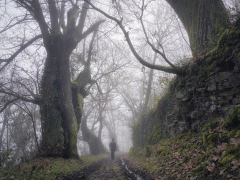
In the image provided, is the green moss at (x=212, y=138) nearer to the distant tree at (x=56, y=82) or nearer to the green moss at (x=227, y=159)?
the green moss at (x=227, y=159)

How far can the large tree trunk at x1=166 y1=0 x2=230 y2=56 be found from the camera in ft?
18.7

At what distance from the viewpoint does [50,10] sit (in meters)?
9.29

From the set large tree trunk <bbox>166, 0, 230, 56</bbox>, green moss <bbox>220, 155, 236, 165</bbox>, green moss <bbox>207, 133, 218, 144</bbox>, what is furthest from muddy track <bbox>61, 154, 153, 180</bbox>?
large tree trunk <bbox>166, 0, 230, 56</bbox>

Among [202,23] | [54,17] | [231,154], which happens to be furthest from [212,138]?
[54,17]

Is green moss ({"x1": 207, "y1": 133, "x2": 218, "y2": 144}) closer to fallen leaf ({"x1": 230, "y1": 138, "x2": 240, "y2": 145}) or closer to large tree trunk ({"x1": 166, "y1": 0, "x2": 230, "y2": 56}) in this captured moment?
fallen leaf ({"x1": 230, "y1": 138, "x2": 240, "y2": 145})

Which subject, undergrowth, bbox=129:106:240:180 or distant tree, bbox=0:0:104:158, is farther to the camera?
distant tree, bbox=0:0:104:158

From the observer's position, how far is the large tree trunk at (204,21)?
571 centimetres

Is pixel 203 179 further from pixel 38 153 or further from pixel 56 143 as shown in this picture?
pixel 38 153

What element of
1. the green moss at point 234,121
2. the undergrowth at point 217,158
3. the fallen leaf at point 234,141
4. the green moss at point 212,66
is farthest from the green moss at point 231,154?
the green moss at point 212,66

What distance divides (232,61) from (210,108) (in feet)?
5.26

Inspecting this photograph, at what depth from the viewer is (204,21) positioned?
6.14m

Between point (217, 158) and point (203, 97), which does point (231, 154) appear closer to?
point (217, 158)

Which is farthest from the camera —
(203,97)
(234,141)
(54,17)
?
(54,17)

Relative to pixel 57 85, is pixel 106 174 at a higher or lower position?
lower
